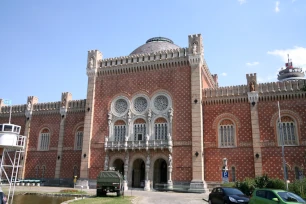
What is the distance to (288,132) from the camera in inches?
1325

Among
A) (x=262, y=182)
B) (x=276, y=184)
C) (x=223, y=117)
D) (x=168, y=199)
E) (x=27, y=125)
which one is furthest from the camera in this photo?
(x=27, y=125)

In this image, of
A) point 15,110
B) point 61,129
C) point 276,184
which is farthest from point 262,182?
point 15,110

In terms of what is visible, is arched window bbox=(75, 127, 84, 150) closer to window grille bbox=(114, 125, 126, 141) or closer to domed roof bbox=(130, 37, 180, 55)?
window grille bbox=(114, 125, 126, 141)

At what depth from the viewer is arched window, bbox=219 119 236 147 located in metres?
35.7

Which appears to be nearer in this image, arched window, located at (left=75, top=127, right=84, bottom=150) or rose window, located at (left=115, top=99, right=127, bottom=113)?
rose window, located at (left=115, top=99, right=127, bottom=113)

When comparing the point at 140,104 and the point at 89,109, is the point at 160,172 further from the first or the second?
the point at 89,109

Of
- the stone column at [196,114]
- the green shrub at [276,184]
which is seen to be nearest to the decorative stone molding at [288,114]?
the stone column at [196,114]

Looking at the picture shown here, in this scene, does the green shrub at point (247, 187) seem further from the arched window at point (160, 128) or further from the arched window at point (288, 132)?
the arched window at point (160, 128)

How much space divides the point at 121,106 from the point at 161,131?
726 cm

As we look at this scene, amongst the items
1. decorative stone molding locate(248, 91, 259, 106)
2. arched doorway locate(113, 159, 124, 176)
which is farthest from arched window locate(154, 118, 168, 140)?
decorative stone molding locate(248, 91, 259, 106)

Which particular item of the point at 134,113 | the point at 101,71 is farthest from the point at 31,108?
the point at 134,113

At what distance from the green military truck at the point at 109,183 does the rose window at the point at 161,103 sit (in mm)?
14197

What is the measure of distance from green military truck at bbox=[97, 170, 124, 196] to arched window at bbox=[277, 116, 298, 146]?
19344mm

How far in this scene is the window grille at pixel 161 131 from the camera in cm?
3775
